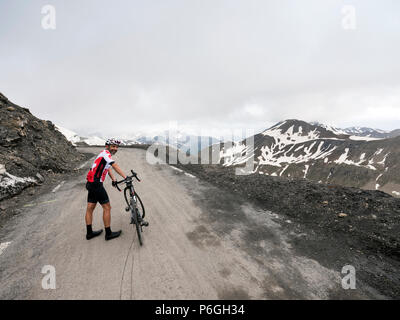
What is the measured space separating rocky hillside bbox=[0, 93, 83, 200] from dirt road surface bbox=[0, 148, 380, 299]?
3083 mm

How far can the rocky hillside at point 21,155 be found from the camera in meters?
9.55

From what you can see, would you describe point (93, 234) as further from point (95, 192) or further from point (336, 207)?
point (336, 207)

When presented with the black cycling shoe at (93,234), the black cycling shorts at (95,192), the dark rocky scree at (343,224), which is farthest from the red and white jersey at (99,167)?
the dark rocky scree at (343,224)

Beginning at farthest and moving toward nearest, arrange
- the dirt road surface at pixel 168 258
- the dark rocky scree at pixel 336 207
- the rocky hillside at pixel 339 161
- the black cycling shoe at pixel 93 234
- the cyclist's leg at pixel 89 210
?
the rocky hillside at pixel 339 161 < the black cycling shoe at pixel 93 234 < the cyclist's leg at pixel 89 210 < the dark rocky scree at pixel 336 207 < the dirt road surface at pixel 168 258

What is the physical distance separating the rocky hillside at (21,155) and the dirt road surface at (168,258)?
3.08 meters

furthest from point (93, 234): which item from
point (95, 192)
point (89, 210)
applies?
point (95, 192)

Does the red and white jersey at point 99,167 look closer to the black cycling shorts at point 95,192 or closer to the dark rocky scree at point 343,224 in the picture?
the black cycling shorts at point 95,192

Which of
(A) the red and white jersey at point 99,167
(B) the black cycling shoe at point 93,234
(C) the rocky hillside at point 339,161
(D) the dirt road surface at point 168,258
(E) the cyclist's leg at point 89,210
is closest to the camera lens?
(D) the dirt road surface at point 168,258

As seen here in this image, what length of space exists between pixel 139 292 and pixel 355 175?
158 meters

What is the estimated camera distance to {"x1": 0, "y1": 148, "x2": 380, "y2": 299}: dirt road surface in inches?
151

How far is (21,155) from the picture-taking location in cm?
1212

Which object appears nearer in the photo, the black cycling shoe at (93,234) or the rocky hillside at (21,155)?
the black cycling shoe at (93,234)

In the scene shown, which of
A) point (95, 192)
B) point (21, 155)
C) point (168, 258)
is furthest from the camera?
point (21, 155)

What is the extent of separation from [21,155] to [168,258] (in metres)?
12.8
